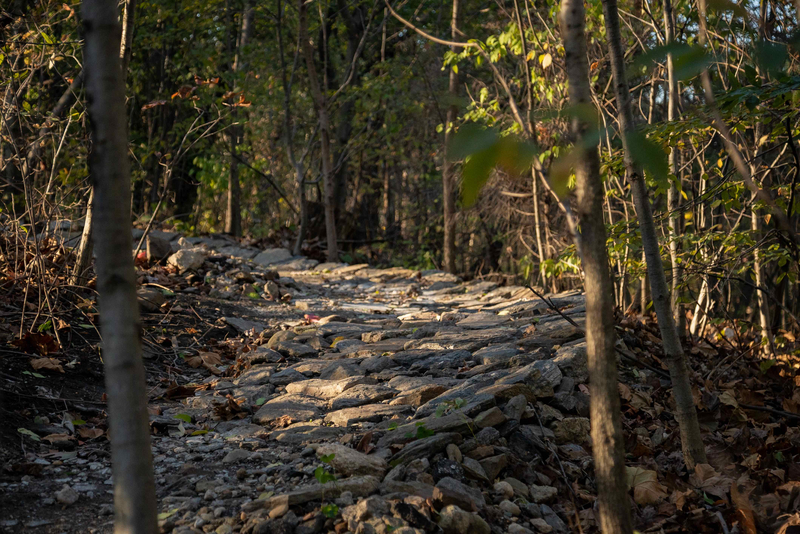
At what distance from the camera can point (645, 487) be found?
2.62 m

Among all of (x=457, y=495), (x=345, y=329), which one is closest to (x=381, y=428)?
(x=457, y=495)

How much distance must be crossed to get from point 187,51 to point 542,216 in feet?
27.7

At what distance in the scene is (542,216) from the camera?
748 cm

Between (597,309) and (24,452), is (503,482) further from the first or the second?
(24,452)

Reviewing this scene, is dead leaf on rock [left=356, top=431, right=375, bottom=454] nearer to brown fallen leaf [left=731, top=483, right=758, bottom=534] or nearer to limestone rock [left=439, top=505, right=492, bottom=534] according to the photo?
limestone rock [left=439, top=505, right=492, bottom=534]

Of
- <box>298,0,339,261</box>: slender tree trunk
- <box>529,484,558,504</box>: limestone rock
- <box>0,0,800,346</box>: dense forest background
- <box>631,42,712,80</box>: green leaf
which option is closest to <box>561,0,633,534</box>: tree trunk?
<box>631,42,712,80</box>: green leaf

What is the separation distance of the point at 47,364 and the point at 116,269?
2.61m

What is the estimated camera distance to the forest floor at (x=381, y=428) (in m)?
2.24

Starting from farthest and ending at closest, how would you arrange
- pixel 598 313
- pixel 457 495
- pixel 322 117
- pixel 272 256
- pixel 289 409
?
pixel 272 256 < pixel 322 117 < pixel 289 409 < pixel 457 495 < pixel 598 313

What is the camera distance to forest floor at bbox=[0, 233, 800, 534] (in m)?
2.24

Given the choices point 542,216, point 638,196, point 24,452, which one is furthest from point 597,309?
point 542,216

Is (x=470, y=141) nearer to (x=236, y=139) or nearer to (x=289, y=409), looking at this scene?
(x=289, y=409)

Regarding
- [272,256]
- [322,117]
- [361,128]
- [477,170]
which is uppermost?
[361,128]

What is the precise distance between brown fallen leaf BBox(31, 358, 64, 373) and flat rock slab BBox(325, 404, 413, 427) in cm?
160
